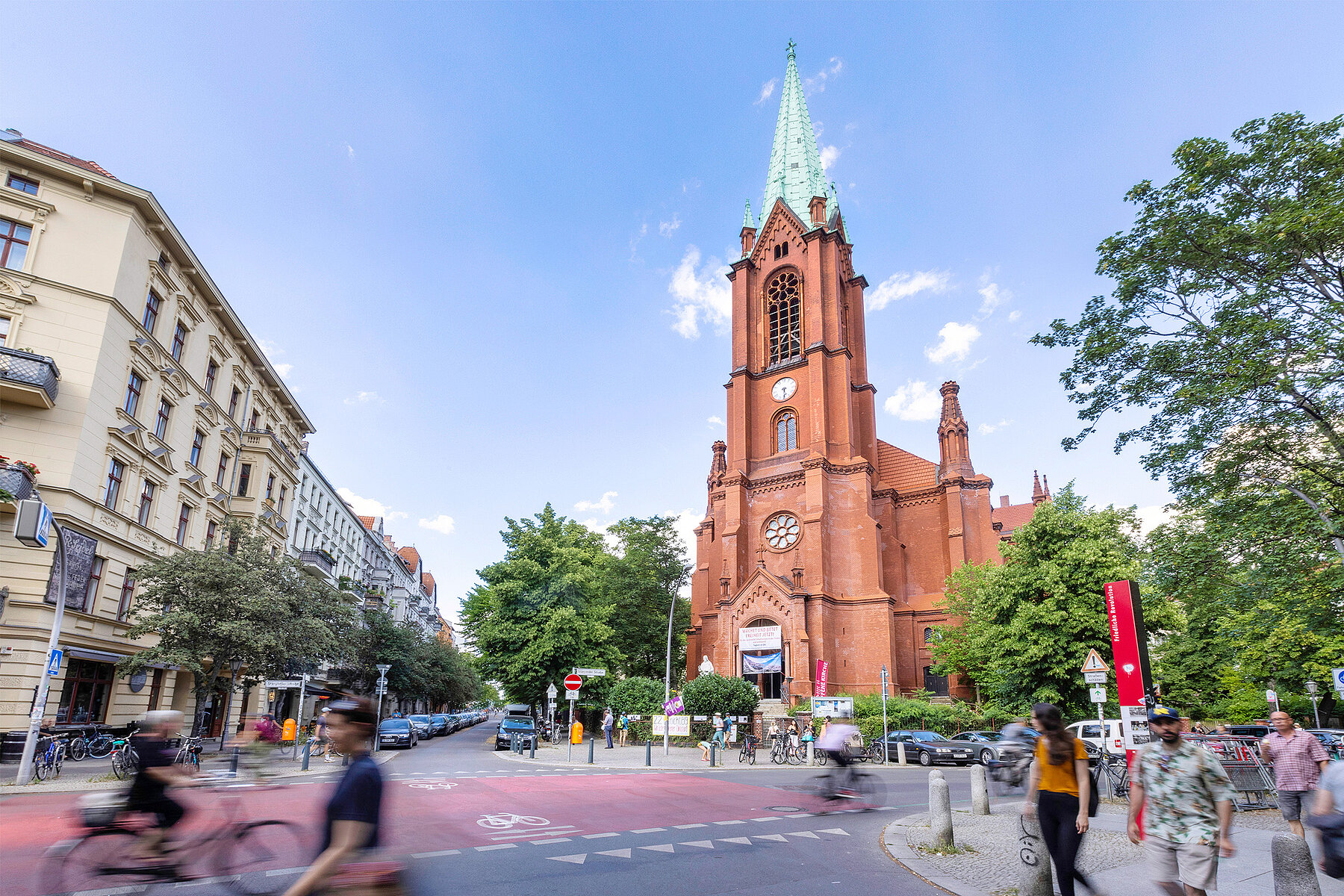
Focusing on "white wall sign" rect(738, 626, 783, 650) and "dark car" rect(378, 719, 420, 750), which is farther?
"white wall sign" rect(738, 626, 783, 650)

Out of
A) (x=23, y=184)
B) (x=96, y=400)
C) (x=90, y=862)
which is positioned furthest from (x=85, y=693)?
(x=90, y=862)

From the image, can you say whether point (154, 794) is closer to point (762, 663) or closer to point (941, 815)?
point (941, 815)

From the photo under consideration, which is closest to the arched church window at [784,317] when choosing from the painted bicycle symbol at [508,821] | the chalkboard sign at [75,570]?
the chalkboard sign at [75,570]

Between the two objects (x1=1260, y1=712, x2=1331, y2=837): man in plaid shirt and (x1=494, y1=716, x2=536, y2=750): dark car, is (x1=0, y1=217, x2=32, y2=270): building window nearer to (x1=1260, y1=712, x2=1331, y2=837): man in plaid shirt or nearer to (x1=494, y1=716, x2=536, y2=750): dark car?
(x1=494, y1=716, x2=536, y2=750): dark car

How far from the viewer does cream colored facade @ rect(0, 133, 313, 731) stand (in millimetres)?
19125

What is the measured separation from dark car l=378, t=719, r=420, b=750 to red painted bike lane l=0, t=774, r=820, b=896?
14505mm

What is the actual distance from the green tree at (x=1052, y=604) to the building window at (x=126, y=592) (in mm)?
32677

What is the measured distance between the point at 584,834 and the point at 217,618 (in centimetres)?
1574

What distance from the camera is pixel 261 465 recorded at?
32.1 meters

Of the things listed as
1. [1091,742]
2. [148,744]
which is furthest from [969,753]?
[148,744]

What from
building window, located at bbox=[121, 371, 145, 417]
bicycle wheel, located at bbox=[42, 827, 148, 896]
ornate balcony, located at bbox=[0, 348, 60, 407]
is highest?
building window, located at bbox=[121, 371, 145, 417]

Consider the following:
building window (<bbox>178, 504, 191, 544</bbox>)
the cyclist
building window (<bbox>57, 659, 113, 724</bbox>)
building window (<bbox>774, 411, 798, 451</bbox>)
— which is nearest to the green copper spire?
building window (<bbox>774, 411, 798, 451</bbox>)

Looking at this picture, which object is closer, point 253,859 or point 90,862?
point 90,862

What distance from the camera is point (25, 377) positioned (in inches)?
746
